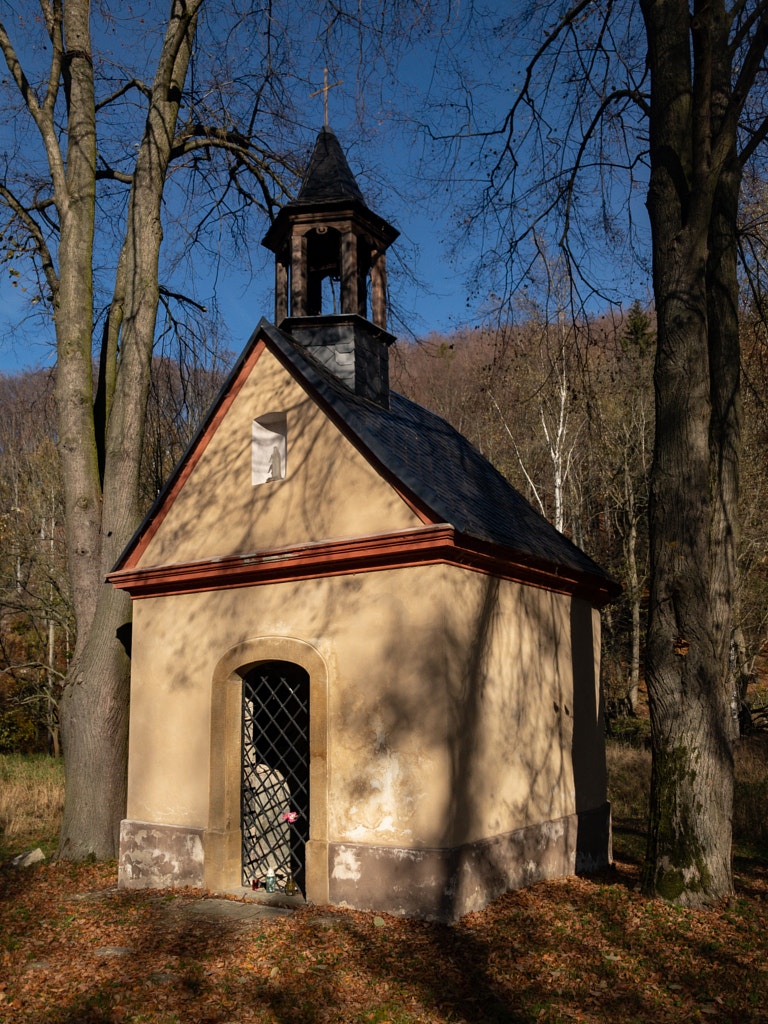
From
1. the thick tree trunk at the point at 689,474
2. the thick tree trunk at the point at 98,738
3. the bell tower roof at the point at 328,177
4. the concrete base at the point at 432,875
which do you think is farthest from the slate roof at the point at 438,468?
the thick tree trunk at the point at 98,738

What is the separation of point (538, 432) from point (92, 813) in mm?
17108

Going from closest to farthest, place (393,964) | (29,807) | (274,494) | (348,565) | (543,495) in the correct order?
(393,964)
(348,565)
(274,494)
(29,807)
(543,495)

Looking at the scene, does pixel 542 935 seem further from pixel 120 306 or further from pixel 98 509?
pixel 120 306

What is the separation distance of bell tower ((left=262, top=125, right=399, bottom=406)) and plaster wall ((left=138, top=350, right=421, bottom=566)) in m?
1.16

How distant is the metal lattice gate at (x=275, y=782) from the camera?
8.43m

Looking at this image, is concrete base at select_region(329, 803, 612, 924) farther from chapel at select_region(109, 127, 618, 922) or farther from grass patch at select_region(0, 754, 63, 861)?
grass patch at select_region(0, 754, 63, 861)

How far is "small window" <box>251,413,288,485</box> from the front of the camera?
8.94m

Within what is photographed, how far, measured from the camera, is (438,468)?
8.95 metres

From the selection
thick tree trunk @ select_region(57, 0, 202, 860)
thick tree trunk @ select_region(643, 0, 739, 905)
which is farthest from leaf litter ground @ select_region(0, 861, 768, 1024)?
thick tree trunk @ select_region(57, 0, 202, 860)

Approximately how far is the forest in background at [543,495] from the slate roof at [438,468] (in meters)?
6.62

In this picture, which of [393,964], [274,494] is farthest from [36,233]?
[393,964]

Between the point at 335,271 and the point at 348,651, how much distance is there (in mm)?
5960

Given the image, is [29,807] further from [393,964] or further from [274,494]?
[393,964]

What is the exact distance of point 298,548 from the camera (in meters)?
7.95
